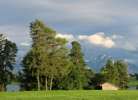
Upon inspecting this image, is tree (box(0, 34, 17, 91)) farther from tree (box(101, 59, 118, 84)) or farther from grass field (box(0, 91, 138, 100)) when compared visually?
grass field (box(0, 91, 138, 100))

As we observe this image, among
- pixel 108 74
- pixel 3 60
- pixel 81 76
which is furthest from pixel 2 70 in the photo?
pixel 108 74

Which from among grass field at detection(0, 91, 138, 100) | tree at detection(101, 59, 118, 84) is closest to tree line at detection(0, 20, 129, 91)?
tree at detection(101, 59, 118, 84)

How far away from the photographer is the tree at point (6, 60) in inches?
4353

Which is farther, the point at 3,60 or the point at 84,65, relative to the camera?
the point at 84,65

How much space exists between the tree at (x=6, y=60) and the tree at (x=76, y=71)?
13.9 metres

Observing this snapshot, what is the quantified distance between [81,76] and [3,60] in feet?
68.9

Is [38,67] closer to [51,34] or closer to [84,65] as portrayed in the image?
[51,34]

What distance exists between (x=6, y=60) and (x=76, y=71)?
19.2m

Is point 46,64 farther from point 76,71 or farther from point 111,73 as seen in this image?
point 111,73

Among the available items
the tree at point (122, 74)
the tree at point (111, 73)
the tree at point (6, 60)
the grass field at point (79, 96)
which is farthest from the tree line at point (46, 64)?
the grass field at point (79, 96)

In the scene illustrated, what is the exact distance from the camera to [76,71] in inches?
4796

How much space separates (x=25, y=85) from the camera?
4564 inches

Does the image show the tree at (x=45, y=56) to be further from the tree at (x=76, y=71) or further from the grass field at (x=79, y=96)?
the grass field at (x=79, y=96)

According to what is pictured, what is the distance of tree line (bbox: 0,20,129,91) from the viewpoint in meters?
106
